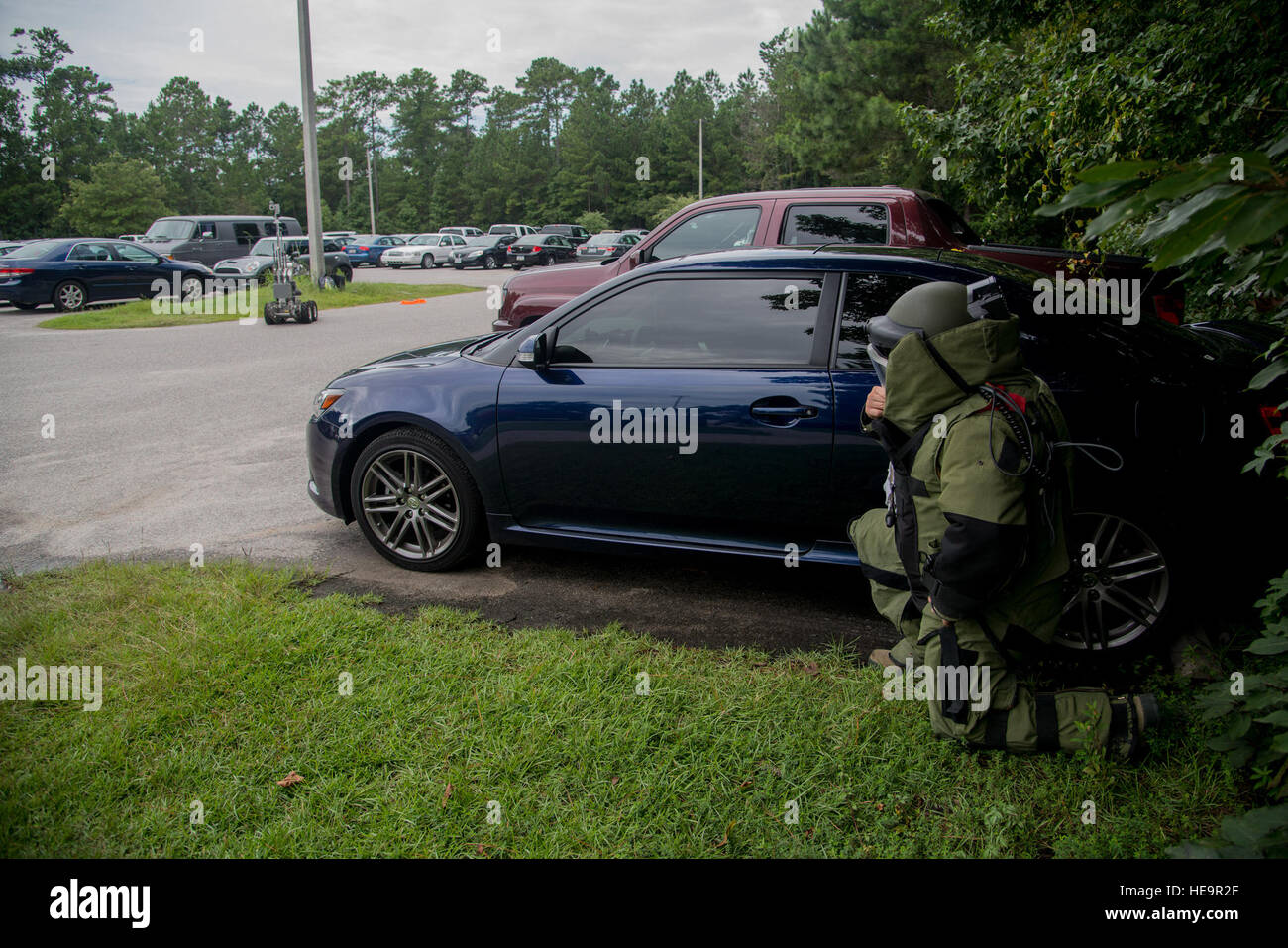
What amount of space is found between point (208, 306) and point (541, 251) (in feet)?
59.6

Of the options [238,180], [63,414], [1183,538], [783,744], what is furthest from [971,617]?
[238,180]

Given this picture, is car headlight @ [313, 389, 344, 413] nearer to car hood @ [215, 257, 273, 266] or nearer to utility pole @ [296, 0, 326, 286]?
utility pole @ [296, 0, 326, 286]

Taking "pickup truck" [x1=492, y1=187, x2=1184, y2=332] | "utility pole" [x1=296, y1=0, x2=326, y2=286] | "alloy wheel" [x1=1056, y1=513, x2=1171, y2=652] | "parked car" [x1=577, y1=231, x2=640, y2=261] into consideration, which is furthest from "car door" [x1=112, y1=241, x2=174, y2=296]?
"alloy wheel" [x1=1056, y1=513, x2=1171, y2=652]

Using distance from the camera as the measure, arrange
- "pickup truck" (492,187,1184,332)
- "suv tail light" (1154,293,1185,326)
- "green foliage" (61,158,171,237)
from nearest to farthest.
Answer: "suv tail light" (1154,293,1185,326) → "pickup truck" (492,187,1184,332) → "green foliage" (61,158,171,237)

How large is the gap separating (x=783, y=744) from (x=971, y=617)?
0.76m

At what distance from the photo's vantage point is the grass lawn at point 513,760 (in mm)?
2572

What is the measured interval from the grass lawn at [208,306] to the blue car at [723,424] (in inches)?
517

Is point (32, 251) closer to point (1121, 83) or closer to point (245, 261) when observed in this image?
point (245, 261)

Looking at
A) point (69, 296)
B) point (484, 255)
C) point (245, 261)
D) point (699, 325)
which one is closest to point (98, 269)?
point (69, 296)

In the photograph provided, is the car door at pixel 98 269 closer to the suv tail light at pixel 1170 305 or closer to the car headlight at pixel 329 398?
the car headlight at pixel 329 398

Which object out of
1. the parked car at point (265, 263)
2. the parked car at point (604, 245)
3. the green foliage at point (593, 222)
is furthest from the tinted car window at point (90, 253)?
the green foliage at point (593, 222)

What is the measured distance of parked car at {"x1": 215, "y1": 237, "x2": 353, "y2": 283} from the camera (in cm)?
2309

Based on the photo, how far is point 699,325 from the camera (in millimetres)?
4160

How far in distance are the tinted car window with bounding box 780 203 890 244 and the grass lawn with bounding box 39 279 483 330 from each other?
41.3 ft
